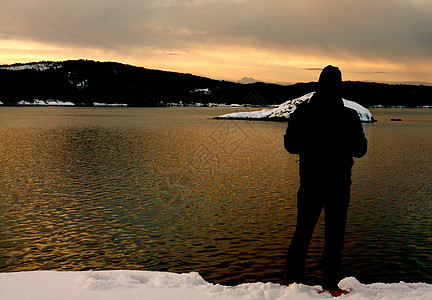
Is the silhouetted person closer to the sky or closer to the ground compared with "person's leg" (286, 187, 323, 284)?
closer to the sky

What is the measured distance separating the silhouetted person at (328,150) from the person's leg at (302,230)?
0.01 metres

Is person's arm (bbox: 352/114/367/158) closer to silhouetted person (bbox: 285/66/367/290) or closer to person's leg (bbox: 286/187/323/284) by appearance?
silhouetted person (bbox: 285/66/367/290)

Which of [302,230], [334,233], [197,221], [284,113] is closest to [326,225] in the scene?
[334,233]

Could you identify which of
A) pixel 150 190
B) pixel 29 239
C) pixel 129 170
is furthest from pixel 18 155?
→ pixel 29 239

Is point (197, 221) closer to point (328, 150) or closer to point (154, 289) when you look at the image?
point (154, 289)

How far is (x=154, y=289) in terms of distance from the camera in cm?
640

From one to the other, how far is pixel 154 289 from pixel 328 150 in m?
3.29

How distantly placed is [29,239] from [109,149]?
27879 millimetres

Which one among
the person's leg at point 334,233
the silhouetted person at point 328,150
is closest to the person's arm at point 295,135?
the silhouetted person at point 328,150

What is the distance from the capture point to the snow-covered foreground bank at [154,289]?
6121 millimetres

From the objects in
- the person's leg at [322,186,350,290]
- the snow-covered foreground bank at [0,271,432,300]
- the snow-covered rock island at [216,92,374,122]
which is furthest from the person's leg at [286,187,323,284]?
the snow-covered rock island at [216,92,374,122]

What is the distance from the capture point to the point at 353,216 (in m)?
14.9

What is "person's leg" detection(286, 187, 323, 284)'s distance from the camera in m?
6.69

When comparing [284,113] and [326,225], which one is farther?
[284,113]
